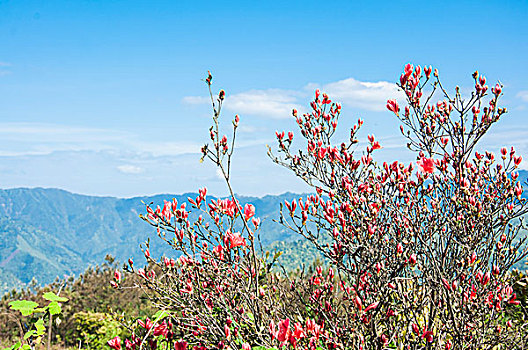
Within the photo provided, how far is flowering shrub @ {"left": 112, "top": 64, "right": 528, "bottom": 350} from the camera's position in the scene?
2484 mm

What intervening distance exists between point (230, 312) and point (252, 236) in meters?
0.50

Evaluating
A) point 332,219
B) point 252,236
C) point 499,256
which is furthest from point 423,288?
point 252,236

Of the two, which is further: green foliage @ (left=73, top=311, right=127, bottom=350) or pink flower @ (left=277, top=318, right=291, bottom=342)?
green foliage @ (left=73, top=311, right=127, bottom=350)

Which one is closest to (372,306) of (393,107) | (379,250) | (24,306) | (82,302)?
(379,250)

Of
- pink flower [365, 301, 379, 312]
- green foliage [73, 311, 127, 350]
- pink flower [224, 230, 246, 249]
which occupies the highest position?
pink flower [224, 230, 246, 249]

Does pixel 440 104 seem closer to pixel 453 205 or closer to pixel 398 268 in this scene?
pixel 453 205

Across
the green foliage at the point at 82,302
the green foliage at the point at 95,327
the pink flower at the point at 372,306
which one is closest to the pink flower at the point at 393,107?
the pink flower at the point at 372,306

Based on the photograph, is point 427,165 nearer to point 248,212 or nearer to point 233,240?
point 248,212

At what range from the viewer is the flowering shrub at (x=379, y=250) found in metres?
2.48

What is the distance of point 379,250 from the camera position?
2.47 m

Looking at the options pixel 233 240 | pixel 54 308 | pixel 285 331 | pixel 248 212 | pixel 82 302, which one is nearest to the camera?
pixel 285 331

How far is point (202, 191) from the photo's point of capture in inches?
108

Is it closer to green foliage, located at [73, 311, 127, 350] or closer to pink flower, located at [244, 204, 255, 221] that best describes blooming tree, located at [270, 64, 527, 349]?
pink flower, located at [244, 204, 255, 221]

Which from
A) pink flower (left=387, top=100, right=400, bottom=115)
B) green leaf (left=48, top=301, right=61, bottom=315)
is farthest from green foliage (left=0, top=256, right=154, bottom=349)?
pink flower (left=387, top=100, right=400, bottom=115)
